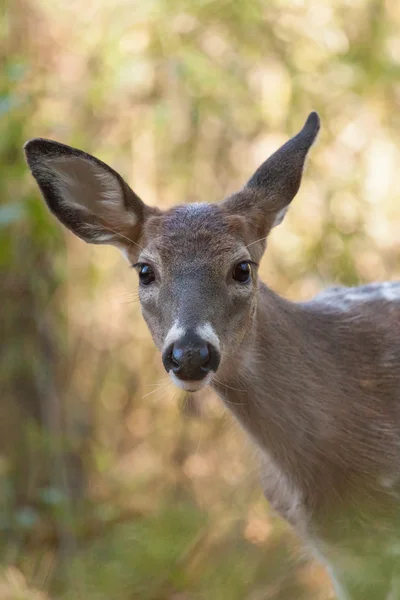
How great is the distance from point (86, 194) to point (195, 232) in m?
0.62

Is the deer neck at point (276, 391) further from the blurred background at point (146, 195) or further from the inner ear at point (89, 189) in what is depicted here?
the blurred background at point (146, 195)

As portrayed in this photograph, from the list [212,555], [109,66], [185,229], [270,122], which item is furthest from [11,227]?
[185,229]

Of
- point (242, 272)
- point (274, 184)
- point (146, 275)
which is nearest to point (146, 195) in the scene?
point (274, 184)

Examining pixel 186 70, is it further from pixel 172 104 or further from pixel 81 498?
pixel 81 498

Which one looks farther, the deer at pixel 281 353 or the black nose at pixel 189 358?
the deer at pixel 281 353

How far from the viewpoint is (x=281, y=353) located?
4199 mm

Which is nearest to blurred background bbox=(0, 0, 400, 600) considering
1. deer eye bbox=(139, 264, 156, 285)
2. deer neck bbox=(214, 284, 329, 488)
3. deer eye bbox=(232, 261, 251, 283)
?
deer neck bbox=(214, 284, 329, 488)

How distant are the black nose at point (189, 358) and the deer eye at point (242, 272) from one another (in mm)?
449

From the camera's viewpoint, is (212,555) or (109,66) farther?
(109,66)

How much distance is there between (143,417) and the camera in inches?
314

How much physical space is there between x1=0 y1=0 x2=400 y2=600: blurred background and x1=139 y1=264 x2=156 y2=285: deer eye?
7.30ft

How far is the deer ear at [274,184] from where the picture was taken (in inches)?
167

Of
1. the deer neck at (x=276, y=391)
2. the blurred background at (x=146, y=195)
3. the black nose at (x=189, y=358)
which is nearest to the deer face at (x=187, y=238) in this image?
the black nose at (x=189, y=358)

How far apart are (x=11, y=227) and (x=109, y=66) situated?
1238mm
